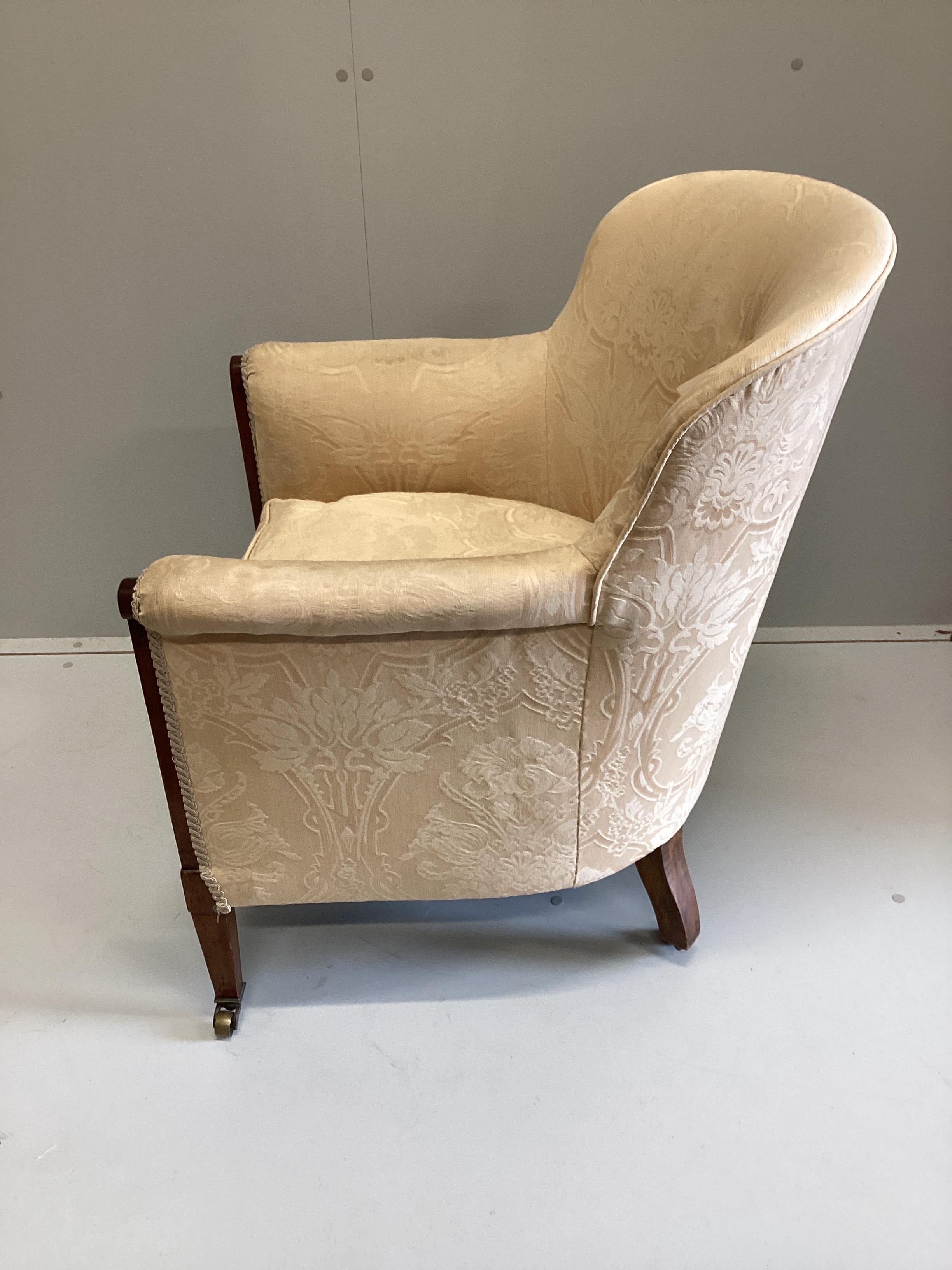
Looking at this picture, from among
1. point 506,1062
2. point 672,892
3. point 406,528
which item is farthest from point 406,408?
point 506,1062

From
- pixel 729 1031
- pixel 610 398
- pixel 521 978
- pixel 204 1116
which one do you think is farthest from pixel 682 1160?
pixel 610 398

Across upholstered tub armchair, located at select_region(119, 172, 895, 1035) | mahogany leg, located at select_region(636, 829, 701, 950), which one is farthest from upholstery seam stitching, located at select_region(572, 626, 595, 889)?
mahogany leg, located at select_region(636, 829, 701, 950)

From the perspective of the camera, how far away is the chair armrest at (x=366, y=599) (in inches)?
33.7

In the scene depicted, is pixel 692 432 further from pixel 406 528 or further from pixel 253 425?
pixel 253 425

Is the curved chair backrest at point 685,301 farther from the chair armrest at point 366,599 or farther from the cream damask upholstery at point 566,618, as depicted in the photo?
the chair armrest at point 366,599

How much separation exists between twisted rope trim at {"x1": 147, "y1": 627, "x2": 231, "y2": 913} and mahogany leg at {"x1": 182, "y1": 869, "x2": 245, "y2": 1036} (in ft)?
0.04

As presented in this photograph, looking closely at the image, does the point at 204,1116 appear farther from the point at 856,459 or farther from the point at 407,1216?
the point at 856,459

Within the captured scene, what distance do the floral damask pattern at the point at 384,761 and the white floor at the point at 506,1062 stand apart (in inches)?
7.2

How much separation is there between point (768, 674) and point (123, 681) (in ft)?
4.13

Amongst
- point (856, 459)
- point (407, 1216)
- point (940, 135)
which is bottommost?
point (407, 1216)

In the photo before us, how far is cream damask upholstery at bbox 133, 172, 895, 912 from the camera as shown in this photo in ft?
2.72

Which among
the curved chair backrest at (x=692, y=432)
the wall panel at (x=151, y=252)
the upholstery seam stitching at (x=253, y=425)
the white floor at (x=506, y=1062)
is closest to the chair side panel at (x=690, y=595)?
the curved chair backrest at (x=692, y=432)

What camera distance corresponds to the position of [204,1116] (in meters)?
1.02

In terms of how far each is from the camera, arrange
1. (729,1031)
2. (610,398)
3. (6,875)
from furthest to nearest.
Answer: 1. (6,875)
2. (610,398)
3. (729,1031)
